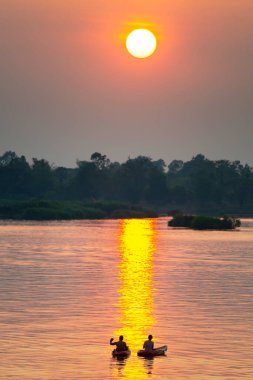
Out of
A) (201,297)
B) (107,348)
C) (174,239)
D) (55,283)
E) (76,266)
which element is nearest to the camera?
(107,348)

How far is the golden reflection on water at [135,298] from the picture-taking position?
1933 inches

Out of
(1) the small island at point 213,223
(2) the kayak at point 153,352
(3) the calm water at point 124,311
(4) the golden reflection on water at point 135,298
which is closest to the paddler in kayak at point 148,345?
(2) the kayak at point 153,352

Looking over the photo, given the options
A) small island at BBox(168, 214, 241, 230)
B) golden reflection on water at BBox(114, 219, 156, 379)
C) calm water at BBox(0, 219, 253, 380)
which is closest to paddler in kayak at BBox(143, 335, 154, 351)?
calm water at BBox(0, 219, 253, 380)

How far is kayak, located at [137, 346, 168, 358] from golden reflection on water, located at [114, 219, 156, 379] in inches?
22.9

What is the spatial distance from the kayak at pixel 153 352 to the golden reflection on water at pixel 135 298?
0.58 meters

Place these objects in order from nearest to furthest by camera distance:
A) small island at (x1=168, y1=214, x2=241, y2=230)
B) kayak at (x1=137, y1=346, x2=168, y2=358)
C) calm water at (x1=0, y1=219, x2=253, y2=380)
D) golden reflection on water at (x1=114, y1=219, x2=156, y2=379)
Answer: calm water at (x1=0, y1=219, x2=253, y2=380), kayak at (x1=137, y1=346, x2=168, y2=358), golden reflection on water at (x1=114, y1=219, x2=156, y2=379), small island at (x1=168, y1=214, x2=241, y2=230)

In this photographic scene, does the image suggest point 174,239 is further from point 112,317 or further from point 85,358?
point 85,358

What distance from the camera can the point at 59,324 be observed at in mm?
54188

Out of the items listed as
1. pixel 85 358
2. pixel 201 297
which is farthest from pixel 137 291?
pixel 85 358

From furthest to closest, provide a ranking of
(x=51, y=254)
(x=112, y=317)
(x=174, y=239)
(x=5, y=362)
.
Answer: (x=174, y=239), (x=51, y=254), (x=112, y=317), (x=5, y=362)

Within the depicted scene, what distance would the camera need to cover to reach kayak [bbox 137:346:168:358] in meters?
46.2

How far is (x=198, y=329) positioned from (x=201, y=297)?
14049mm

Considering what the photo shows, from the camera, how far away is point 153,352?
151 feet

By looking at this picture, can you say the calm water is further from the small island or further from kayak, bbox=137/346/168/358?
the small island
